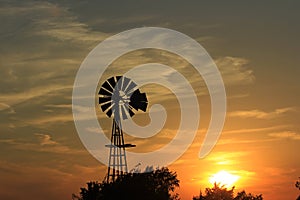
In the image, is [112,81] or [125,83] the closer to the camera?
[125,83]

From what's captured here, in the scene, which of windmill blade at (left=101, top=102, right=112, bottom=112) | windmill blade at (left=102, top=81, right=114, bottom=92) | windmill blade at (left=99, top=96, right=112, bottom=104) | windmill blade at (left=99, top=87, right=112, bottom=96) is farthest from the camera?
windmill blade at (left=99, top=87, right=112, bottom=96)

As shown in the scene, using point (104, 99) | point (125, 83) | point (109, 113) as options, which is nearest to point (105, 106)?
point (104, 99)

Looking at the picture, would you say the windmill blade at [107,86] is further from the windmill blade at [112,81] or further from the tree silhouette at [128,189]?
the tree silhouette at [128,189]

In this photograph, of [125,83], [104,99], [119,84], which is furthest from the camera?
→ [104,99]

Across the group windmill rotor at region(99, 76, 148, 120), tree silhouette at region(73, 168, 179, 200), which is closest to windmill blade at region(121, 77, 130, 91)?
windmill rotor at region(99, 76, 148, 120)

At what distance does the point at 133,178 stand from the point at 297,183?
77.2ft

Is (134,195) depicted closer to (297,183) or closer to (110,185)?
(110,185)

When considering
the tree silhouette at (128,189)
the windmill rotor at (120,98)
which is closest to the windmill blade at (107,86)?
the windmill rotor at (120,98)

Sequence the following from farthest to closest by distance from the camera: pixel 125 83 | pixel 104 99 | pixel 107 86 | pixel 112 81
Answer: pixel 107 86 → pixel 104 99 → pixel 112 81 → pixel 125 83

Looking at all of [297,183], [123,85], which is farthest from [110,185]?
[297,183]

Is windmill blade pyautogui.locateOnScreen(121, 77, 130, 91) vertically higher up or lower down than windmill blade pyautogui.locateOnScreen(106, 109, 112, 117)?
higher up

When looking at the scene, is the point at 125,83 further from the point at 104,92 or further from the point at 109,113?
the point at 109,113

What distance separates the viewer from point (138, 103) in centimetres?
9069

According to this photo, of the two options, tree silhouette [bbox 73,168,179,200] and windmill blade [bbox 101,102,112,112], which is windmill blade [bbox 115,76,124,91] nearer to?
windmill blade [bbox 101,102,112,112]
